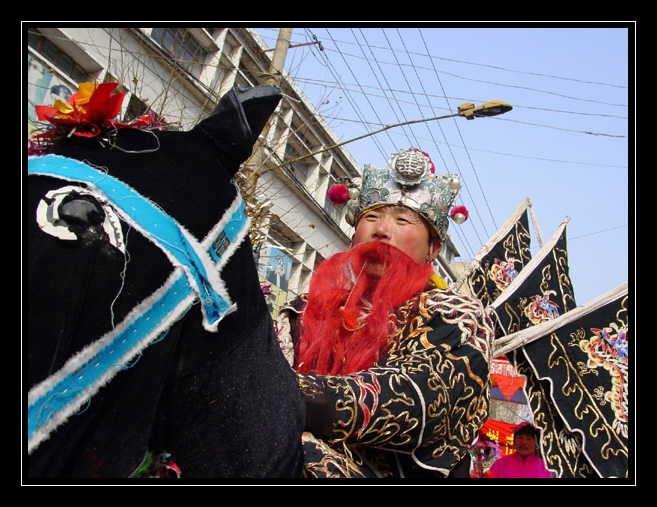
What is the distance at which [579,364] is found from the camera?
2.99 m

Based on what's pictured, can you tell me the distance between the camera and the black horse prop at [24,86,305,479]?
883mm

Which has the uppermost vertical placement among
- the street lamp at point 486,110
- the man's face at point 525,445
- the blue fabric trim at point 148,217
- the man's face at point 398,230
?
the street lamp at point 486,110

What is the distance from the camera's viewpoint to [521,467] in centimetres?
504

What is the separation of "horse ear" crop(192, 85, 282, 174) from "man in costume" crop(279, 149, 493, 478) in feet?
2.33

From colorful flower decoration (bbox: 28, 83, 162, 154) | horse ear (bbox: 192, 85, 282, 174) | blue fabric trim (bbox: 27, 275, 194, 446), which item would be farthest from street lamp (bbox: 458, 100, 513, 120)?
blue fabric trim (bbox: 27, 275, 194, 446)

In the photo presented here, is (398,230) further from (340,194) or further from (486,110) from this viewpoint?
(486,110)

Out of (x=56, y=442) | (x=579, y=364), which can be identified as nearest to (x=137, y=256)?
(x=56, y=442)

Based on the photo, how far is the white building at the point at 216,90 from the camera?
4.84m

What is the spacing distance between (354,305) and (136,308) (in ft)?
4.97

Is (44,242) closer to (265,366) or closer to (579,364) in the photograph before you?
(265,366)

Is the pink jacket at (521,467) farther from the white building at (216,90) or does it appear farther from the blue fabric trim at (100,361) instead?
the blue fabric trim at (100,361)

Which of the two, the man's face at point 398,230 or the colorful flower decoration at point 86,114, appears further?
the man's face at point 398,230

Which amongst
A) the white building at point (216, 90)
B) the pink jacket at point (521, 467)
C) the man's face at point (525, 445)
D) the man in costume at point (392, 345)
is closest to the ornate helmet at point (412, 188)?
the man in costume at point (392, 345)

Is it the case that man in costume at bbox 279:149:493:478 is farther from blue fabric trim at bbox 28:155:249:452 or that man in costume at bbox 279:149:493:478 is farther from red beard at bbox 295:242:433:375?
blue fabric trim at bbox 28:155:249:452
